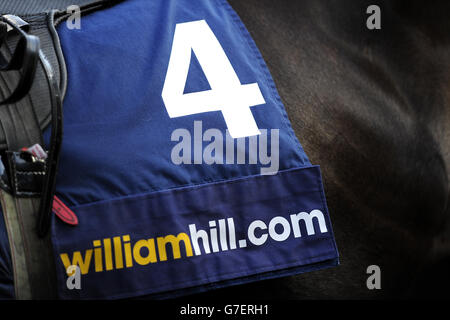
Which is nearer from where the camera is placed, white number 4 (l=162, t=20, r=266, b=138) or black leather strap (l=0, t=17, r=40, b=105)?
black leather strap (l=0, t=17, r=40, b=105)

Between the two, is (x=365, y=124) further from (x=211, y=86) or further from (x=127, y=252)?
(x=127, y=252)

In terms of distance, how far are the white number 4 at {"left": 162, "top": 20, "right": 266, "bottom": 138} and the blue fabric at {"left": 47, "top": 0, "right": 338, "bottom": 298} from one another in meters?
0.01

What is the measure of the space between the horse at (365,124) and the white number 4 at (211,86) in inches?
4.7

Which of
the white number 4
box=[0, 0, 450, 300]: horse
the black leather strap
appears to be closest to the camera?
the black leather strap

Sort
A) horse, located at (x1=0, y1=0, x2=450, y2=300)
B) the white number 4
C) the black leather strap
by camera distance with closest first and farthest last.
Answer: the black leather strap < the white number 4 < horse, located at (x1=0, y1=0, x2=450, y2=300)

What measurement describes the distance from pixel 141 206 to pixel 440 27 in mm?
916

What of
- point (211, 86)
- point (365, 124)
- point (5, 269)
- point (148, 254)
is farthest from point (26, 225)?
point (365, 124)

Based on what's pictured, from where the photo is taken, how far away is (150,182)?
2.84 feet

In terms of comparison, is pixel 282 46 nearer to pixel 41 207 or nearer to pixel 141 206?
pixel 141 206

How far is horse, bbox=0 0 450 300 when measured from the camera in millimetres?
1036

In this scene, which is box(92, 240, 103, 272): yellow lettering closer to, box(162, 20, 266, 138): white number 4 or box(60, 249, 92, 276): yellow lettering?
box(60, 249, 92, 276): yellow lettering

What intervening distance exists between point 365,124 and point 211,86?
1.21 feet

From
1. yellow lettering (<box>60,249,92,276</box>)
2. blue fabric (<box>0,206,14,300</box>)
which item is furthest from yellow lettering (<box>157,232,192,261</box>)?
blue fabric (<box>0,206,14,300</box>)

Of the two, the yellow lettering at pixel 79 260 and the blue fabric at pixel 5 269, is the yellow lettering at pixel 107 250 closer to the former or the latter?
the yellow lettering at pixel 79 260
